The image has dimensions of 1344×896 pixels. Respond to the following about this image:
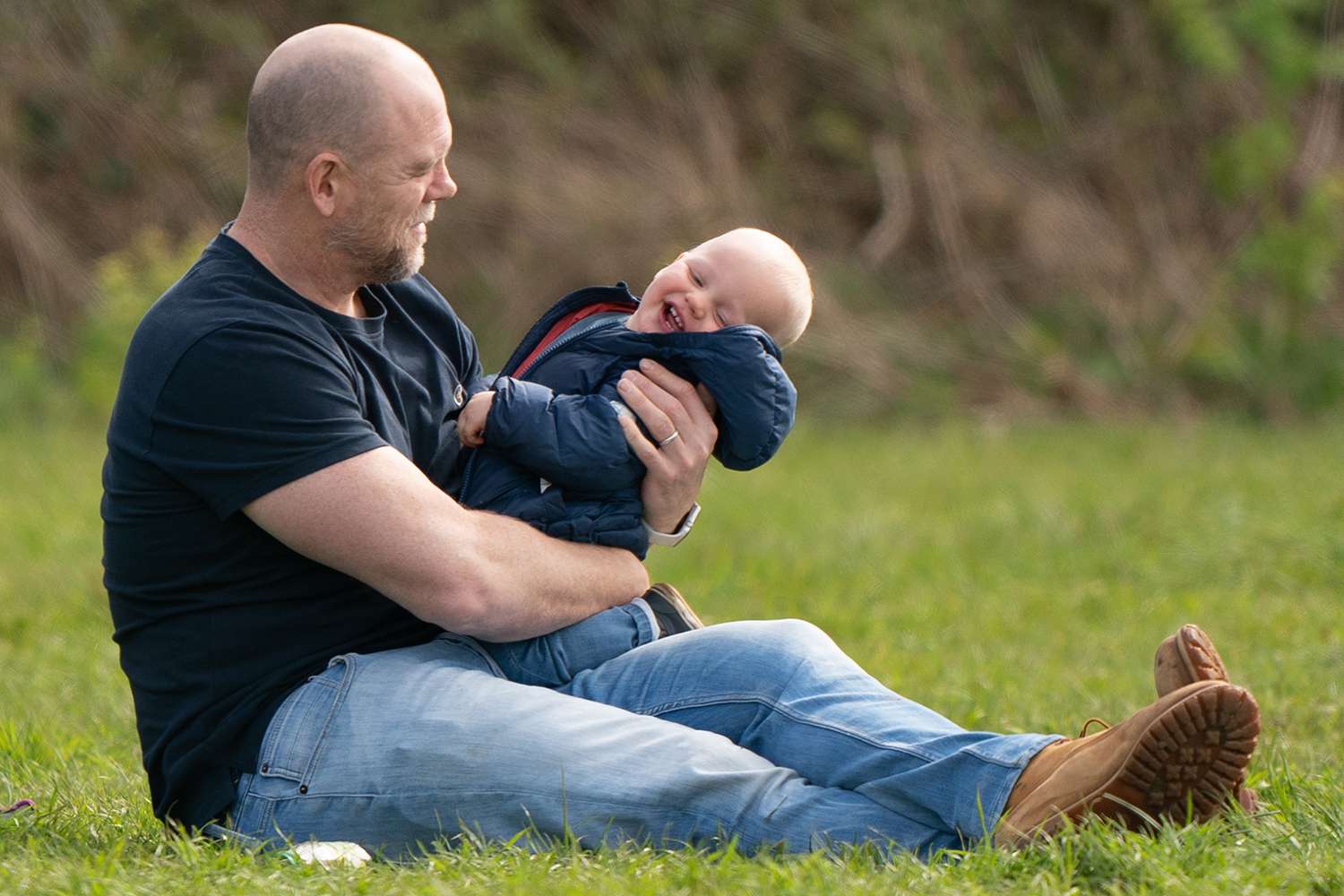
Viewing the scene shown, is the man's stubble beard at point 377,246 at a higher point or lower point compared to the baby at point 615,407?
higher

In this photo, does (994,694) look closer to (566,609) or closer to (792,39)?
(566,609)

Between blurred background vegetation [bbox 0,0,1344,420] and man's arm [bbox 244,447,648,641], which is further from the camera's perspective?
blurred background vegetation [bbox 0,0,1344,420]

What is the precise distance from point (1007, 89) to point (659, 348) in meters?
11.3

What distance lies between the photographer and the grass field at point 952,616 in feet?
9.96

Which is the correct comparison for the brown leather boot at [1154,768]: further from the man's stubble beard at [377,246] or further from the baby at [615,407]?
the man's stubble beard at [377,246]

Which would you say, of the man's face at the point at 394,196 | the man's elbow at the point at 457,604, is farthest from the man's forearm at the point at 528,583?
the man's face at the point at 394,196

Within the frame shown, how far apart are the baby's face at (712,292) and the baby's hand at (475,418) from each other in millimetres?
413

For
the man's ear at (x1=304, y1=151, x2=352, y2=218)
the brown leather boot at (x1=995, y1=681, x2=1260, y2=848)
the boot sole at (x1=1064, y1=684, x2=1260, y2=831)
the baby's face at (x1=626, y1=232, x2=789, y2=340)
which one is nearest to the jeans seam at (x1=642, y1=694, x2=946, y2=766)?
the brown leather boot at (x1=995, y1=681, x2=1260, y2=848)

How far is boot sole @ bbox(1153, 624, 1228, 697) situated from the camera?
10.8ft

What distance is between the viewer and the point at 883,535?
8.06 meters

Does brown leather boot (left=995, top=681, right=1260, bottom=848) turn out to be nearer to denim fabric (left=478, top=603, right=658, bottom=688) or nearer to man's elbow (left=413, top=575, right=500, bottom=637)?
denim fabric (left=478, top=603, right=658, bottom=688)

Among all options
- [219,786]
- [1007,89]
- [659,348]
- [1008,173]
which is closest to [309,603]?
[219,786]

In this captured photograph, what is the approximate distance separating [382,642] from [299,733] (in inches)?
11.3

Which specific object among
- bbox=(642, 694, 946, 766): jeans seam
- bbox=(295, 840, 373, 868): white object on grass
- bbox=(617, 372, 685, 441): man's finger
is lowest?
bbox=(295, 840, 373, 868): white object on grass
